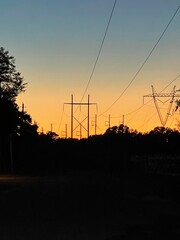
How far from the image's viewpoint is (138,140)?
109000mm

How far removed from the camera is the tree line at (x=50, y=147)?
91.1 meters

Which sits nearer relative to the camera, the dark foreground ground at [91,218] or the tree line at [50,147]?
the dark foreground ground at [91,218]

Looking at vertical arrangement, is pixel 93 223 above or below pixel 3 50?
below

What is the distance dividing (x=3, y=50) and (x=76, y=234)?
76.6 metres

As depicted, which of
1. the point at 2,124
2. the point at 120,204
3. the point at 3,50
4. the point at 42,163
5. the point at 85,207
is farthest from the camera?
the point at 42,163

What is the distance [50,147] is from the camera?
12281 centimetres

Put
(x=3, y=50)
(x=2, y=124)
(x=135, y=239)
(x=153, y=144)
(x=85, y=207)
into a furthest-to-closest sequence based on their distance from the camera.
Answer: (x=153, y=144)
(x=2, y=124)
(x=3, y=50)
(x=85, y=207)
(x=135, y=239)

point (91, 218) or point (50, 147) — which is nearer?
point (91, 218)

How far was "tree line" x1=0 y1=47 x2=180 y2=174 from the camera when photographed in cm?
9112

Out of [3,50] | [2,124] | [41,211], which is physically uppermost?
[3,50]

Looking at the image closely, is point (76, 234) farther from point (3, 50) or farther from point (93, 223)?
point (3, 50)

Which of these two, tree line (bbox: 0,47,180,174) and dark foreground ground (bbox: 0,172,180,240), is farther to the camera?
tree line (bbox: 0,47,180,174)

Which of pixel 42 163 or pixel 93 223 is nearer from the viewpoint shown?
pixel 93 223

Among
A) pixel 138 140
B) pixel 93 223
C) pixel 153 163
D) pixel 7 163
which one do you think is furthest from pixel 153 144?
pixel 93 223
